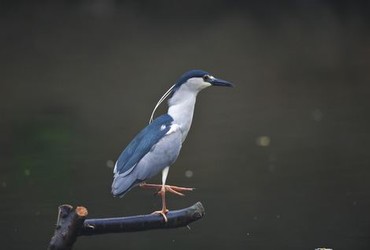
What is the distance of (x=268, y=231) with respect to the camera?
7.18 metres

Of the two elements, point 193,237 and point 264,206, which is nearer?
point 193,237

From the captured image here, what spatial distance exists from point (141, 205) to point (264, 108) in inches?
187

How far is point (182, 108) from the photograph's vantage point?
5602 millimetres

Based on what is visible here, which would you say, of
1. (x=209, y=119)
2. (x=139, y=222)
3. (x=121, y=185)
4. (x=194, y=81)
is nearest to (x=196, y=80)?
(x=194, y=81)

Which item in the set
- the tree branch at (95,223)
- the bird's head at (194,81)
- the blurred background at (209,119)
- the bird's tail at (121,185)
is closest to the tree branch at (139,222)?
the tree branch at (95,223)

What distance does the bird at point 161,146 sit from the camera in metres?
5.17

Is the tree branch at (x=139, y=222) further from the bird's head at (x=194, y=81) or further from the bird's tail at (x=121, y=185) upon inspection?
the bird's head at (x=194, y=81)

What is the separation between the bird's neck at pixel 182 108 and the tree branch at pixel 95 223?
81 cm

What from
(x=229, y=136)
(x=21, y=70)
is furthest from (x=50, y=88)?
(x=229, y=136)

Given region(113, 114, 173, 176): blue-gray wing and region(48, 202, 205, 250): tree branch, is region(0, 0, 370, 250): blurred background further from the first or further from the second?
region(48, 202, 205, 250): tree branch

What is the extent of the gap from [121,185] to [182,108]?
27.2 inches

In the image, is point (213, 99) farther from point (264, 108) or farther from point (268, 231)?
point (268, 231)

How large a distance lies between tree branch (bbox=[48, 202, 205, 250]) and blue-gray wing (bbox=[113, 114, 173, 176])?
424 mm

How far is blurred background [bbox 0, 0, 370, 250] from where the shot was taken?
7496 millimetres
